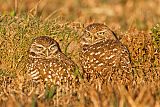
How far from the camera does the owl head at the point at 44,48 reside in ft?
30.6

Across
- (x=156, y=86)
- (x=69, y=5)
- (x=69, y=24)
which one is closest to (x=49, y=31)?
(x=69, y=24)

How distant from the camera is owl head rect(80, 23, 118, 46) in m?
10.1

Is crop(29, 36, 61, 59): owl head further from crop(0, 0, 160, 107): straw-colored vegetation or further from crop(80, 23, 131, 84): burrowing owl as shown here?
crop(80, 23, 131, 84): burrowing owl

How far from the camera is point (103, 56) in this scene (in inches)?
378

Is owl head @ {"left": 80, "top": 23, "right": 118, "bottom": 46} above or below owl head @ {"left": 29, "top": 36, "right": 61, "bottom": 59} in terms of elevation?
above

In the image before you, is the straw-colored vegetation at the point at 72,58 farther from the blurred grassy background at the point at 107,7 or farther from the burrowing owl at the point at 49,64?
the blurred grassy background at the point at 107,7

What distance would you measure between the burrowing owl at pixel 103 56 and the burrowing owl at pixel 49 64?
311mm

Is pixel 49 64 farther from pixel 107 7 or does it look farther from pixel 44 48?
pixel 107 7

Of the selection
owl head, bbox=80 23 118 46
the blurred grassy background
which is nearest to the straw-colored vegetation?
owl head, bbox=80 23 118 46

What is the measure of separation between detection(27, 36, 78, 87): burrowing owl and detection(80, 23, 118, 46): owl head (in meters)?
0.70

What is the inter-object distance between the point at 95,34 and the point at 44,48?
1051 millimetres

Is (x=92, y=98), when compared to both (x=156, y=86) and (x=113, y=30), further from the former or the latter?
(x=113, y=30)

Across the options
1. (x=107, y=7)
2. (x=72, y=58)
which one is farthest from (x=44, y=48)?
(x=107, y=7)

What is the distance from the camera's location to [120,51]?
9625 millimetres
